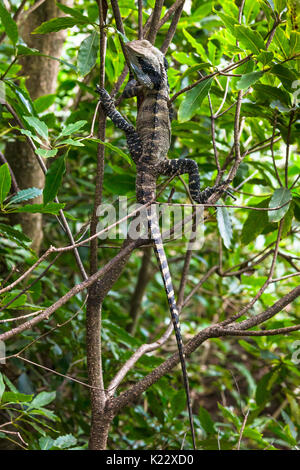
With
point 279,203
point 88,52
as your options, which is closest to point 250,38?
point 279,203

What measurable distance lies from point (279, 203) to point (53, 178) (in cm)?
100

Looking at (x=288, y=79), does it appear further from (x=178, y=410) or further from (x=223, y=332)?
(x=178, y=410)

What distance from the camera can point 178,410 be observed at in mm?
2975

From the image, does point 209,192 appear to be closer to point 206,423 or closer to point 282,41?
point 282,41

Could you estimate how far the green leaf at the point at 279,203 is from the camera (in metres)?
2.02

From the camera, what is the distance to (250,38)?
182cm

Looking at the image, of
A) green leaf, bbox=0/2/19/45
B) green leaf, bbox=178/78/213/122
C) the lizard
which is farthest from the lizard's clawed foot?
green leaf, bbox=0/2/19/45

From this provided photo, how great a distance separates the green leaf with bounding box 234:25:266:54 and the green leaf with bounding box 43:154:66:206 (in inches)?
33.9

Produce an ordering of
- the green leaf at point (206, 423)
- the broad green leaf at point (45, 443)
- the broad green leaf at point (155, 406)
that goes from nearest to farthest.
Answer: the broad green leaf at point (45, 443)
the green leaf at point (206, 423)
the broad green leaf at point (155, 406)

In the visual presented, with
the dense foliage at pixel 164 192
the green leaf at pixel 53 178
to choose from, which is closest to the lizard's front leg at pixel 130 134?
the dense foliage at pixel 164 192

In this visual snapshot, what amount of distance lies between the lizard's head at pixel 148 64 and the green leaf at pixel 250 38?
0.71 m

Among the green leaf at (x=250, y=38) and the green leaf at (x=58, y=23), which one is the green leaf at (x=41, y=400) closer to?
the green leaf at (x=58, y=23)
